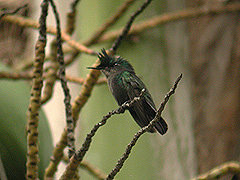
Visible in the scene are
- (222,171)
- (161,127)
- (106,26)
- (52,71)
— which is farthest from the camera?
(106,26)

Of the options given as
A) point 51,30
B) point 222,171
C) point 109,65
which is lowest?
point 222,171

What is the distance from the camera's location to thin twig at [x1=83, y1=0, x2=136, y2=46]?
66 centimetres

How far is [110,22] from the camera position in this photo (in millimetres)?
700

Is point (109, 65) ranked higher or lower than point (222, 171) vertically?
higher

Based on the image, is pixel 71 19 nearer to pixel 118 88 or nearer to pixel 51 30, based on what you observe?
pixel 51 30

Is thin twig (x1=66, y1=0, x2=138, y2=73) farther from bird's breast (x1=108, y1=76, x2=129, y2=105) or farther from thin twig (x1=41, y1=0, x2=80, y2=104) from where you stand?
bird's breast (x1=108, y1=76, x2=129, y2=105)

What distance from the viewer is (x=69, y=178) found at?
0.39 meters

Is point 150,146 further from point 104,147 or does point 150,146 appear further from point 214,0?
point 214,0

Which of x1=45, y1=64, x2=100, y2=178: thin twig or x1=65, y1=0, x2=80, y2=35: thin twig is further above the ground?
x1=65, y1=0, x2=80, y2=35: thin twig

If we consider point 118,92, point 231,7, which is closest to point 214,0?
point 231,7

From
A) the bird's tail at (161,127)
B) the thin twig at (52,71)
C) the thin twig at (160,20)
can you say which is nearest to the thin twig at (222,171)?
the bird's tail at (161,127)

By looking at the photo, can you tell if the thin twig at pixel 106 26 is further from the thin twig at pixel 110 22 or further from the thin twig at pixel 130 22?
the thin twig at pixel 130 22

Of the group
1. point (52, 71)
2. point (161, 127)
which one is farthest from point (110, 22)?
point (161, 127)

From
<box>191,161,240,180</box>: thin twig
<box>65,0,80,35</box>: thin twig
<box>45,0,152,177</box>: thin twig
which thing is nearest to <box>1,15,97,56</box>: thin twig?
<box>65,0,80,35</box>: thin twig
